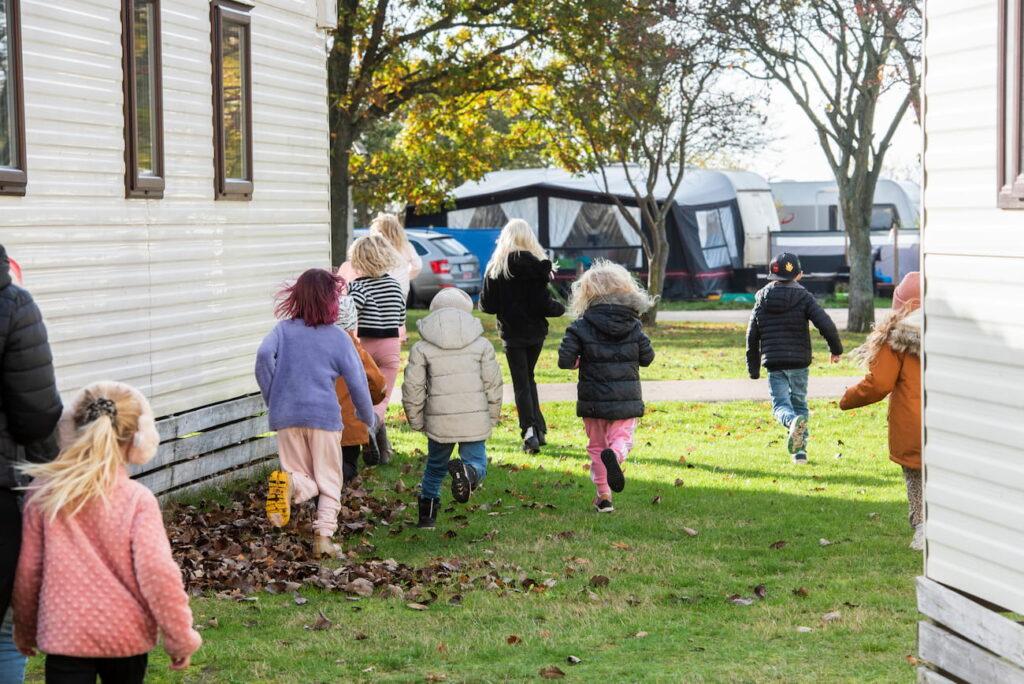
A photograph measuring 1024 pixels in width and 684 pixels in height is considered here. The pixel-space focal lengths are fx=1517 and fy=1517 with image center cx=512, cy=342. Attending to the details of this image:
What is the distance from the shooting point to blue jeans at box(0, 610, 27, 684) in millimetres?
5219

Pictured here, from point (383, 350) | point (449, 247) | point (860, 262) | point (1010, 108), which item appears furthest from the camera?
point (449, 247)

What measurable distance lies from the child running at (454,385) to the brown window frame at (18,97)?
253 centimetres

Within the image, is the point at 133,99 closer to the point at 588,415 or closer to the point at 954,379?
the point at 588,415

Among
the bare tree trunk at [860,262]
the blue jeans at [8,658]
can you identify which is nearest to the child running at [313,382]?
the blue jeans at [8,658]

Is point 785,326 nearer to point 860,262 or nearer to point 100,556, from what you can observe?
point 100,556

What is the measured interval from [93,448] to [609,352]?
18.2ft

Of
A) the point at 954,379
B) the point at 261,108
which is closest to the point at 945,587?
the point at 954,379

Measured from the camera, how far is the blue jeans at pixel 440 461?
9594 millimetres

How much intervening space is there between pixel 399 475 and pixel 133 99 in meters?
3.63

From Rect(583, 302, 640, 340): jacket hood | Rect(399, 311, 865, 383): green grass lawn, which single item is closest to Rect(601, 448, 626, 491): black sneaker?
Rect(583, 302, 640, 340): jacket hood

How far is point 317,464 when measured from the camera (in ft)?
28.6

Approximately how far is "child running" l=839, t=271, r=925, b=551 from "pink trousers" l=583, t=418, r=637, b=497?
1.76 meters

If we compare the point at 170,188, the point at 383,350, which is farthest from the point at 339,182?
the point at 170,188

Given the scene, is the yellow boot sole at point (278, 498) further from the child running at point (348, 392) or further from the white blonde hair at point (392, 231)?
→ the white blonde hair at point (392, 231)
